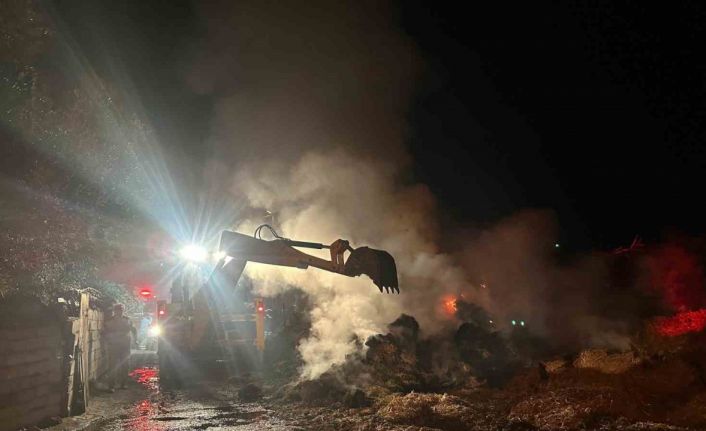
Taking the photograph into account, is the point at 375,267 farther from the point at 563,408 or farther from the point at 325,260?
the point at 563,408

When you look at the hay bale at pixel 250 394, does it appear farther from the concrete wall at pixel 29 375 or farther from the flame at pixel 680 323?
the flame at pixel 680 323

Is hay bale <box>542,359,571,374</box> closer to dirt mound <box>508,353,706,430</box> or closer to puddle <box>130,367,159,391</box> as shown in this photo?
dirt mound <box>508,353,706,430</box>

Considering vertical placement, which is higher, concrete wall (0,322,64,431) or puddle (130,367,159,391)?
concrete wall (0,322,64,431)

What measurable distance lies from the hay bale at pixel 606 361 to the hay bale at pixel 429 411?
322 centimetres

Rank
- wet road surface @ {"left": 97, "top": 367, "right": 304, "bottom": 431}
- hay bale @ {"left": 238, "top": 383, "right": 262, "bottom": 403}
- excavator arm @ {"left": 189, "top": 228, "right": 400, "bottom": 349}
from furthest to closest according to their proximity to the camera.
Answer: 1. hay bale @ {"left": 238, "top": 383, "right": 262, "bottom": 403}
2. wet road surface @ {"left": 97, "top": 367, "right": 304, "bottom": 431}
3. excavator arm @ {"left": 189, "top": 228, "right": 400, "bottom": 349}

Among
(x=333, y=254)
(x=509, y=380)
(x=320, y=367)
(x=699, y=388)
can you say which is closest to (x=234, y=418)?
(x=320, y=367)

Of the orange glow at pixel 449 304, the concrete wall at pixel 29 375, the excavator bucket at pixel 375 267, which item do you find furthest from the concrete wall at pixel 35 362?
the orange glow at pixel 449 304

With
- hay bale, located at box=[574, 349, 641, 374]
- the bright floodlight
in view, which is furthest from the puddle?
hay bale, located at box=[574, 349, 641, 374]

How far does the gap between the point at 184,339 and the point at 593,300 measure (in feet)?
55.6

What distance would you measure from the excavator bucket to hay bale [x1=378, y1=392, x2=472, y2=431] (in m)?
2.51

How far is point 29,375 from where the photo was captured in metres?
9.11

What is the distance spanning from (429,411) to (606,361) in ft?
14.5

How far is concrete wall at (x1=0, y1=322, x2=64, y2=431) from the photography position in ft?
28.0

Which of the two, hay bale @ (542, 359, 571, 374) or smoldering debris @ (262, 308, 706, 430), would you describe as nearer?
smoldering debris @ (262, 308, 706, 430)
